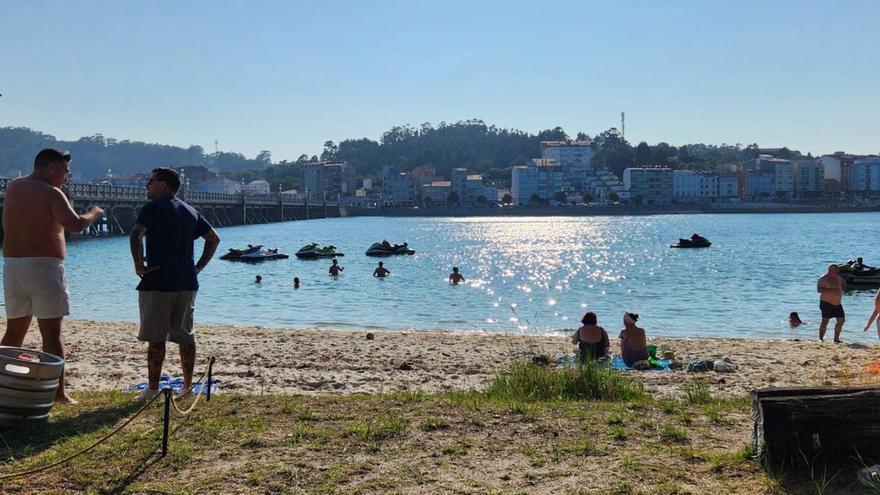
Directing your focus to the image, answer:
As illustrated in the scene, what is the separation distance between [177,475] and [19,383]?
1647 mm

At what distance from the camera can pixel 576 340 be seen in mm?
12656

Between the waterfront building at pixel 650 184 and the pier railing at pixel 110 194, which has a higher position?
the waterfront building at pixel 650 184

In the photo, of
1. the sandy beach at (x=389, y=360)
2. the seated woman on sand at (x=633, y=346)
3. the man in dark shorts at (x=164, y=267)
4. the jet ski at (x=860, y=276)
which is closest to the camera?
the man in dark shorts at (x=164, y=267)

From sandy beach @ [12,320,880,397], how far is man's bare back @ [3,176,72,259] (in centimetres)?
294

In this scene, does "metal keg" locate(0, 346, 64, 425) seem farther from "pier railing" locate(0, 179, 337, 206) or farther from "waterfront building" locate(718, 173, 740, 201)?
"waterfront building" locate(718, 173, 740, 201)

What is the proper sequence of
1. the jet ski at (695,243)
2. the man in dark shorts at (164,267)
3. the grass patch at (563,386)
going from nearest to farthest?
the man in dark shorts at (164,267) < the grass patch at (563,386) < the jet ski at (695,243)

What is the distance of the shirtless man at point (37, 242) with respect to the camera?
21.1 ft

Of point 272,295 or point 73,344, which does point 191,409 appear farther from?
point 272,295

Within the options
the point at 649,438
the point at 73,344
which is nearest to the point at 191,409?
the point at 649,438

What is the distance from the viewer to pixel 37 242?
645cm

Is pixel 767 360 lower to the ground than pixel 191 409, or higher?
lower

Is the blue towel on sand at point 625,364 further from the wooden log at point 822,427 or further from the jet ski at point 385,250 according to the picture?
the jet ski at point 385,250

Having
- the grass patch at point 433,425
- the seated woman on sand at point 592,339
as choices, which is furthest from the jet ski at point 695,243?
the grass patch at point 433,425

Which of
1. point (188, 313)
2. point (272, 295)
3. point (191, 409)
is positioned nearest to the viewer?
point (191, 409)
